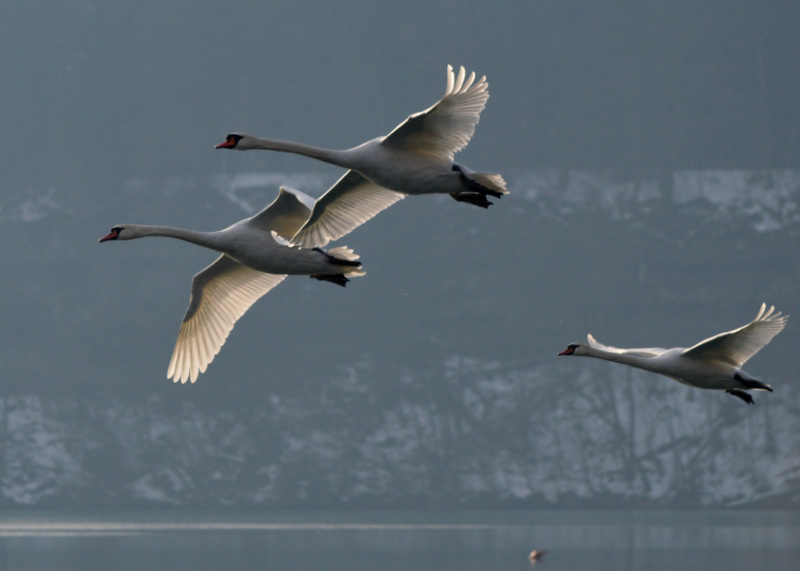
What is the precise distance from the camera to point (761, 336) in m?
22.2

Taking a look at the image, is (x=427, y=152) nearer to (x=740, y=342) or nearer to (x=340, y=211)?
(x=340, y=211)

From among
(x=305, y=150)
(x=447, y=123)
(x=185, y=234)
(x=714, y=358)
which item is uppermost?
(x=447, y=123)

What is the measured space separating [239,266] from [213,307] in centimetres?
76

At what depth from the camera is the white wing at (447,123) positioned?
2009cm

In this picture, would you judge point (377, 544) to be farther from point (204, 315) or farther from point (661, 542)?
point (204, 315)

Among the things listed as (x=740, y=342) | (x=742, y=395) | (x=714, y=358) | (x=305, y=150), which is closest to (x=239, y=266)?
(x=305, y=150)

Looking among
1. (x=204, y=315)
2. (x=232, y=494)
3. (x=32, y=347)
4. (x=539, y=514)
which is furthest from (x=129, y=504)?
(x=204, y=315)

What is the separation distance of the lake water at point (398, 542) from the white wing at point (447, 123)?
54.0m

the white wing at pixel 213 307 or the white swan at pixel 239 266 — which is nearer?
the white swan at pixel 239 266

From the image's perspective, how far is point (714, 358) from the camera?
875 inches

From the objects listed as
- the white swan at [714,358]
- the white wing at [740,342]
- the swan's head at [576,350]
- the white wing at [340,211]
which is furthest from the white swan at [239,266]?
the white wing at [740,342]

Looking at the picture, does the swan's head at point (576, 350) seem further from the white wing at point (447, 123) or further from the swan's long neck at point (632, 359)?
the white wing at point (447, 123)

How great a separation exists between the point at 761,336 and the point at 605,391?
15531cm

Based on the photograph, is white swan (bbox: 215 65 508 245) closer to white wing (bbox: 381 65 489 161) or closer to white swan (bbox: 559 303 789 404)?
white wing (bbox: 381 65 489 161)
